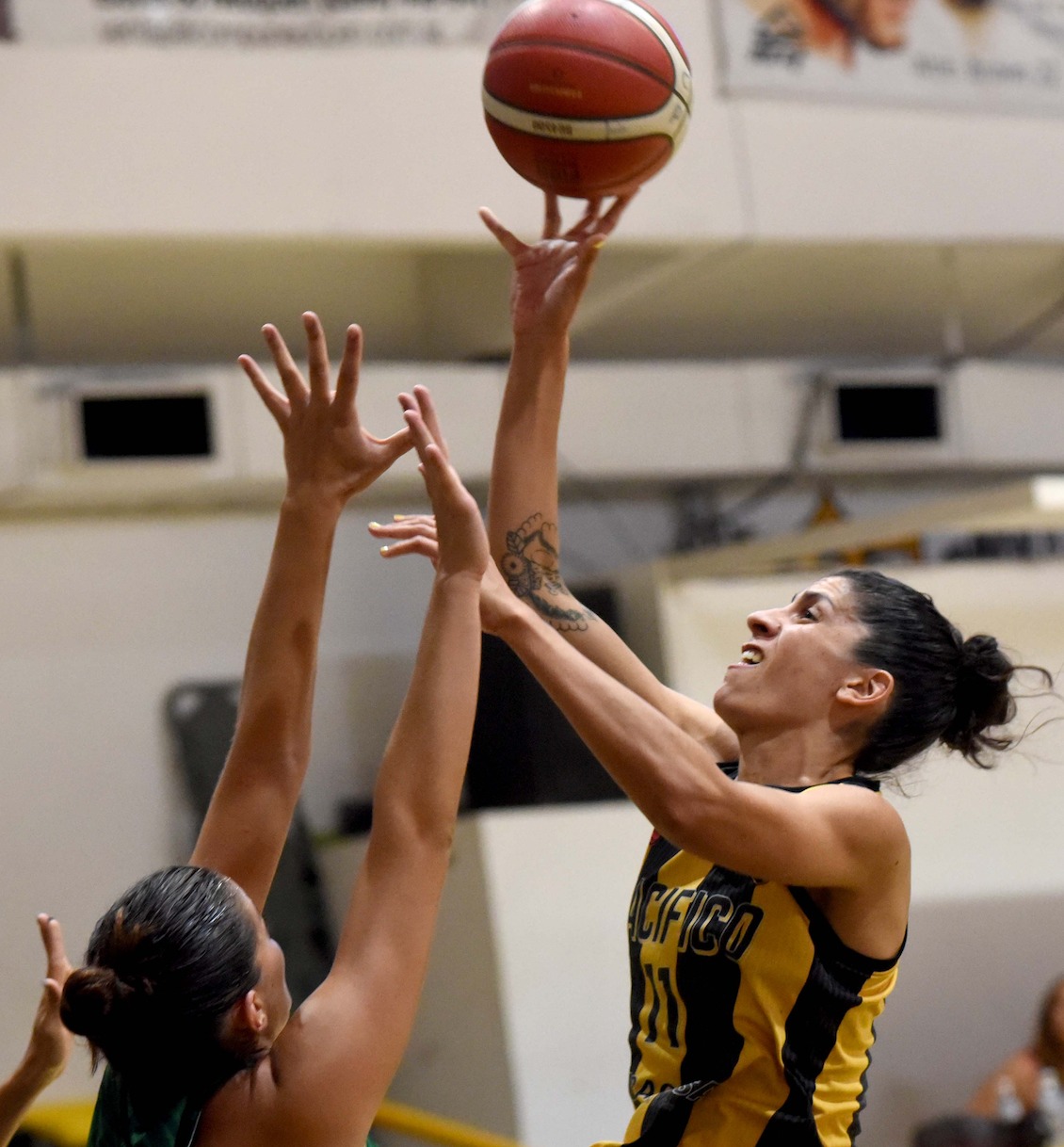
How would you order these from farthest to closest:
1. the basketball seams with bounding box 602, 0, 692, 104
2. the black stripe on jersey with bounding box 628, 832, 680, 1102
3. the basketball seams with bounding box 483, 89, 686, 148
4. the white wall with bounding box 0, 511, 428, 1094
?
the white wall with bounding box 0, 511, 428, 1094, the basketball seams with bounding box 602, 0, 692, 104, the basketball seams with bounding box 483, 89, 686, 148, the black stripe on jersey with bounding box 628, 832, 680, 1102

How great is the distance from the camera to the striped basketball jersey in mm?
2096

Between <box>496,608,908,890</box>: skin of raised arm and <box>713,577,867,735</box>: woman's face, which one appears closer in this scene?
<box>496,608,908,890</box>: skin of raised arm

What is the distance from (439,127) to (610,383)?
155 cm

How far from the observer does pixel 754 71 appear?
19.9ft

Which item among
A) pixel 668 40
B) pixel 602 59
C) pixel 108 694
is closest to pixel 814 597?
pixel 602 59

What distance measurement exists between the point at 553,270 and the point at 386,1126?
4334 millimetres

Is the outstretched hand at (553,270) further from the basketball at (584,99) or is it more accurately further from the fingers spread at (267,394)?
the fingers spread at (267,394)

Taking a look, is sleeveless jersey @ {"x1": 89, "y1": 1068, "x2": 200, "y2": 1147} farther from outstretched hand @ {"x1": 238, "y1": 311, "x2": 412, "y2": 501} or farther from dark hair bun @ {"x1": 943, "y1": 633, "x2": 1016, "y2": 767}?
dark hair bun @ {"x1": 943, "y1": 633, "x2": 1016, "y2": 767}

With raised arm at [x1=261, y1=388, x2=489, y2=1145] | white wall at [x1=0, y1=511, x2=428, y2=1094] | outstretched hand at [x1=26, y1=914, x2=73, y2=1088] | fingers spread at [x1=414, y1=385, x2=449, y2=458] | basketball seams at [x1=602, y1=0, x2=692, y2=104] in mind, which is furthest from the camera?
white wall at [x1=0, y1=511, x2=428, y2=1094]

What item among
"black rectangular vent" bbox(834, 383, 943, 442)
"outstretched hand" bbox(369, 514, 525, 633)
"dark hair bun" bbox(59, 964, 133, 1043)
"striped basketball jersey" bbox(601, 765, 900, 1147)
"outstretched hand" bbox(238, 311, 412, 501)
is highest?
"outstretched hand" bbox(238, 311, 412, 501)

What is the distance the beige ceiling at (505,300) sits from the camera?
6715 mm

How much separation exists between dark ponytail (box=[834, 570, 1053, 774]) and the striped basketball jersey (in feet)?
0.92

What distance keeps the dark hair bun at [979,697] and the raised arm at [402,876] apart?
813mm

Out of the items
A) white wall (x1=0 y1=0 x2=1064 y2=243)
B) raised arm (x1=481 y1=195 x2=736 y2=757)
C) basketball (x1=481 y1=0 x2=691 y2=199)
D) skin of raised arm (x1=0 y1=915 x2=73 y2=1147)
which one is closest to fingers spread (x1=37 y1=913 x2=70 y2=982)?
skin of raised arm (x1=0 y1=915 x2=73 y2=1147)
